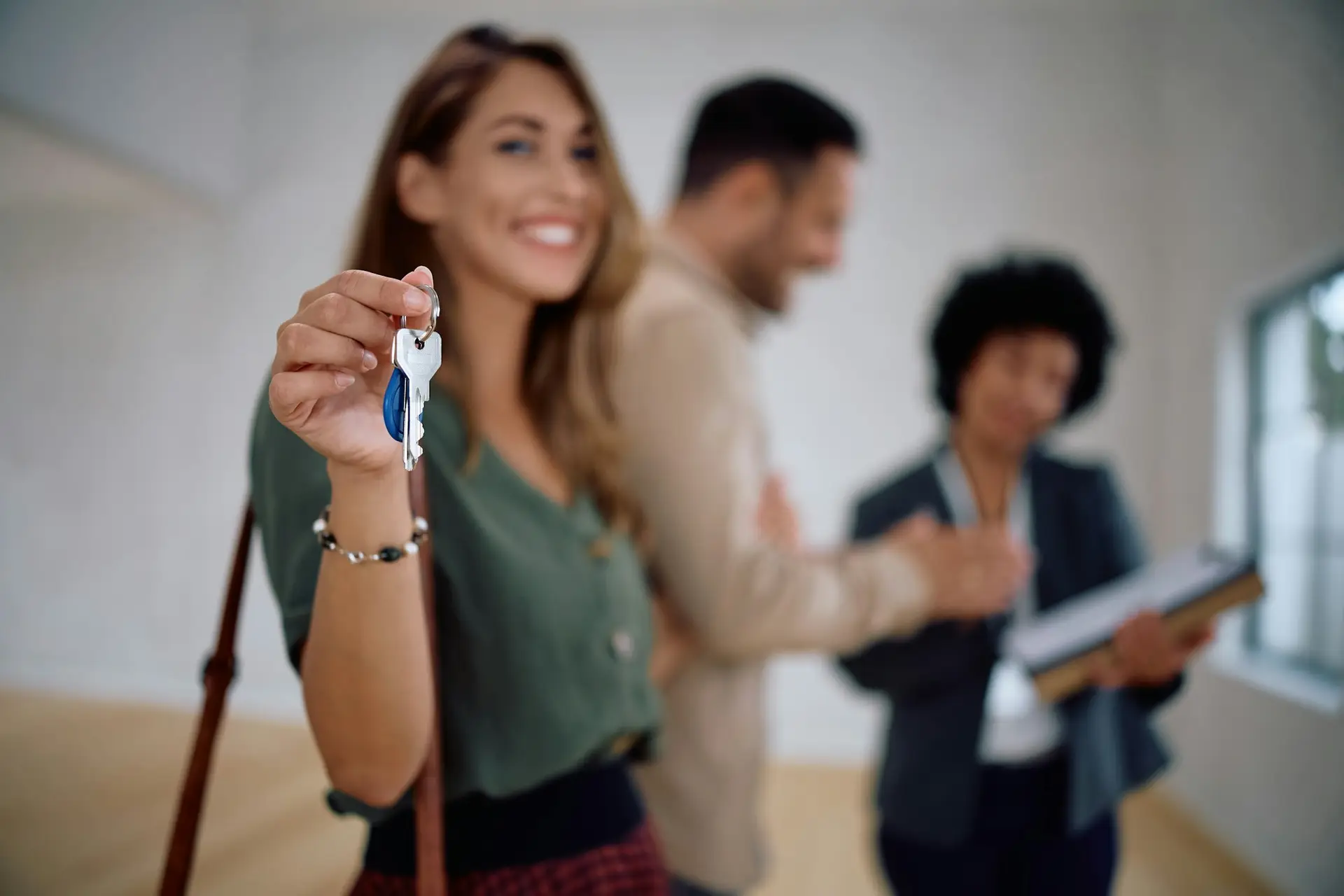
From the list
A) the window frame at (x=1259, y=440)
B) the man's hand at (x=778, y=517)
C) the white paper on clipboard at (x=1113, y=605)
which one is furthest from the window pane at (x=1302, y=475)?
the man's hand at (x=778, y=517)

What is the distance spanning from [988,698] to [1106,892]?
17cm

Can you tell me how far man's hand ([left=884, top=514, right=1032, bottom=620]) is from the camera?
62 centimetres

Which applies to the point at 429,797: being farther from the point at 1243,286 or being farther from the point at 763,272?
the point at 1243,286

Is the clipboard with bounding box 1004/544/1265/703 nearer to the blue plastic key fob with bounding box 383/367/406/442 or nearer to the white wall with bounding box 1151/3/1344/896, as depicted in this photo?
the white wall with bounding box 1151/3/1344/896

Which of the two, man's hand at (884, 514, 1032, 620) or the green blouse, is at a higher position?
the green blouse

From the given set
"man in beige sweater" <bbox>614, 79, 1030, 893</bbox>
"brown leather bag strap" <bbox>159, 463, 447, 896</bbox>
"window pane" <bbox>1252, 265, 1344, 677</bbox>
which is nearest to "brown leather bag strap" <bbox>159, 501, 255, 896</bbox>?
"brown leather bag strap" <bbox>159, 463, 447, 896</bbox>

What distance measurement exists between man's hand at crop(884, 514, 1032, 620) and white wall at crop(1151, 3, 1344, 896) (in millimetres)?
346

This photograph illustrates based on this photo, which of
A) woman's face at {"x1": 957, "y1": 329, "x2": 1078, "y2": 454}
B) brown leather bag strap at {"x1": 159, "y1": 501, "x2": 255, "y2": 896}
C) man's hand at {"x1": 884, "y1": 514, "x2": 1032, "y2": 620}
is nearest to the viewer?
brown leather bag strap at {"x1": 159, "y1": 501, "x2": 255, "y2": 896}

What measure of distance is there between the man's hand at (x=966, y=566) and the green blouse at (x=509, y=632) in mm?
337

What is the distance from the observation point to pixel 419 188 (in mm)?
332

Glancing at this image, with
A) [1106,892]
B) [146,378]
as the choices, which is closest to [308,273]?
[146,378]

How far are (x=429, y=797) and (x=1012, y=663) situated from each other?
59cm

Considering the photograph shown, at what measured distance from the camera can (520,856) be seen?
0.34 metres

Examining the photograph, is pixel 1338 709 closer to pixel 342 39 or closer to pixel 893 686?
pixel 893 686
